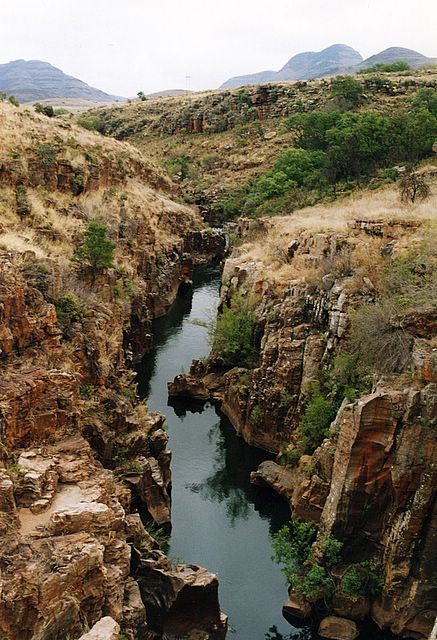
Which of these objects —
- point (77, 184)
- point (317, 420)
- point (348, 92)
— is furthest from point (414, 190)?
point (348, 92)

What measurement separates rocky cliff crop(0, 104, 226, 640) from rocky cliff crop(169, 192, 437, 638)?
505cm

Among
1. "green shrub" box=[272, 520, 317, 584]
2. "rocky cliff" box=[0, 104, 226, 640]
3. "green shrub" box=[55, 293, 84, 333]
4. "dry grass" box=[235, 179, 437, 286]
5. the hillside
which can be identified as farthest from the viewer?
the hillside

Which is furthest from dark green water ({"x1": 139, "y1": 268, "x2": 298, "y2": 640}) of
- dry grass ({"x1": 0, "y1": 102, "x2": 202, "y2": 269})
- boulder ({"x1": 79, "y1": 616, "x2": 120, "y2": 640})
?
dry grass ({"x1": 0, "y1": 102, "x2": 202, "y2": 269})

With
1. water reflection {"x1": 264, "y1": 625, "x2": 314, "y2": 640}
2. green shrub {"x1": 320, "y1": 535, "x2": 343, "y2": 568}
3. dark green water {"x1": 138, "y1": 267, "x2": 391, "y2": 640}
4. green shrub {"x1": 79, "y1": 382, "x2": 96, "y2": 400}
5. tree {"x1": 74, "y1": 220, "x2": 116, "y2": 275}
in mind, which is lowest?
water reflection {"x1": 264, "y1": 625, "x2": 314, "y2": 640}

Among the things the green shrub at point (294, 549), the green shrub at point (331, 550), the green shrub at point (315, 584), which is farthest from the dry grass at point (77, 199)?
the green shrub at point (315, 584)

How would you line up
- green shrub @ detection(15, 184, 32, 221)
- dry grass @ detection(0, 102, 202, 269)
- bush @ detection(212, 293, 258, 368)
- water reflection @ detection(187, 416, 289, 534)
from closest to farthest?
1. water reflection @ detection(187, 416, 289, 534)
2. dry grass @ detection(0, 102, 202, 269)
3. bush @ detection(212, 293, 258, 368)
4. green shrub @ detection(15, 184, 32, 221)

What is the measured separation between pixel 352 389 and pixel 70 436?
9140mm

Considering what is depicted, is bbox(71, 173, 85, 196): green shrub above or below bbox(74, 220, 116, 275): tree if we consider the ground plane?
above

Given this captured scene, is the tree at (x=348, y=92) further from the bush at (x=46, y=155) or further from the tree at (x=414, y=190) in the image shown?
the bush at (x=46, y=155)

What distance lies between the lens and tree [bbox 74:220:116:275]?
109ft

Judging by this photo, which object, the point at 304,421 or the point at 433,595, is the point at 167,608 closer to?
the point at 433,595

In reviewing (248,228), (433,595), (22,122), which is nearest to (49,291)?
(433,595)

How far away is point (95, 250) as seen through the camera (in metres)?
33.2

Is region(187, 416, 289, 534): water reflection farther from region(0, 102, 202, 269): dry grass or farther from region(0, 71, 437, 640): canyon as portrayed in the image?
region(0, 102, 202, 269): dry grass
